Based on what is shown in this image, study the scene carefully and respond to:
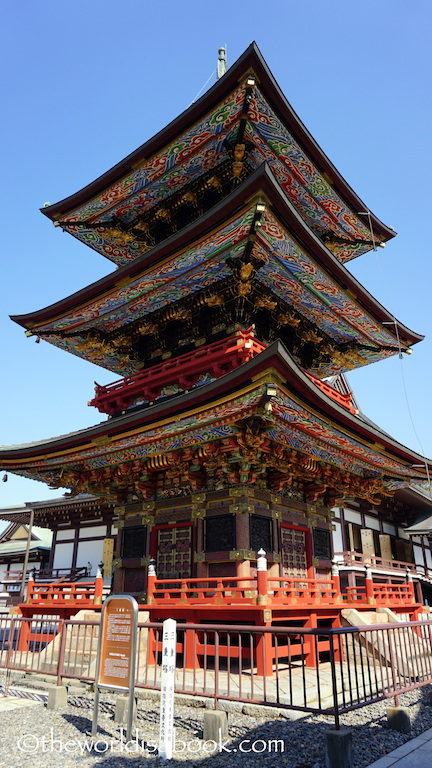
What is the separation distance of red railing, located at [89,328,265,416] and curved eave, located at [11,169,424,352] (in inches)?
95.6

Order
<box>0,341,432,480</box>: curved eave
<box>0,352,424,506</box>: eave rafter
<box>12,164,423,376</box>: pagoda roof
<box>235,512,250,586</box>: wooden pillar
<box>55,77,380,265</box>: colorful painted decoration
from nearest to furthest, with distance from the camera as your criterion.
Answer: <box>0,341,432,480</box>: curved eave, <box>0,352,424,506</box>: eave rafter, <box>12,164,423,376</box>: pagoda roof, <box>235,512,250,586</box>: wooden pillar, <box>55,77,380,265</box>: colorful painted decoration

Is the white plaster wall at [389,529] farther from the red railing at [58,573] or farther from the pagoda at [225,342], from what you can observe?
the red railing at [58,573]

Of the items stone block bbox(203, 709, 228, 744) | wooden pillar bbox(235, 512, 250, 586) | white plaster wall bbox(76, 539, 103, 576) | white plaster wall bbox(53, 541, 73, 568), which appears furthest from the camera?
white plaster wall bbox(53, 541, 73, 568)

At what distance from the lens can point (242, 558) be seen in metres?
11.7

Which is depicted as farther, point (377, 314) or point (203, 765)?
point (377, 314)

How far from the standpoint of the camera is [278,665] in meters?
10.6

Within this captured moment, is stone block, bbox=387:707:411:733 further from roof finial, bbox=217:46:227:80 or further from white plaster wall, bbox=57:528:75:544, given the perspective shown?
white plaster wall, bbox=57:528:75:544

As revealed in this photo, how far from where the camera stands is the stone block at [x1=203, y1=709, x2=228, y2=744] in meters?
Result: 6.37

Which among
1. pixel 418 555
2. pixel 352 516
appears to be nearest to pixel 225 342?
pixel 352 516

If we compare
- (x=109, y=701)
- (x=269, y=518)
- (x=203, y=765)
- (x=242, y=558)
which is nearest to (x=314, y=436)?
(x=269, y=518)

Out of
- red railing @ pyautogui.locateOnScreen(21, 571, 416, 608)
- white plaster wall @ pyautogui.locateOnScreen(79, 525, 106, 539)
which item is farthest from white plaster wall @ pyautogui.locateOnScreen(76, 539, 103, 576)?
red railing @ pyautogui.locateOnScreen(21, 571, 416, 608)

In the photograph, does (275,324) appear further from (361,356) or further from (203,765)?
(203,765)

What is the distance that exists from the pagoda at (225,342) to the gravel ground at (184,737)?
445cm

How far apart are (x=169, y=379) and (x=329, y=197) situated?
751 centimetres
